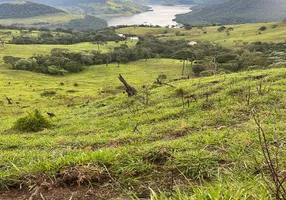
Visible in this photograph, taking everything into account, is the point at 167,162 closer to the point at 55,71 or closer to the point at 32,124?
the point at 32,124

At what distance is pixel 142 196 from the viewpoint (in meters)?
4.09

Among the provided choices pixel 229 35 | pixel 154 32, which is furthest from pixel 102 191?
pixel 154 32

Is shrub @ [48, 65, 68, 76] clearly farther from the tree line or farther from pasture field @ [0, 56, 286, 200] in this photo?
pasture field @ [0, 56, 286, 200]

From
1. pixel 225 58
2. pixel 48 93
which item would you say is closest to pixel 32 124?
pixel 48 93

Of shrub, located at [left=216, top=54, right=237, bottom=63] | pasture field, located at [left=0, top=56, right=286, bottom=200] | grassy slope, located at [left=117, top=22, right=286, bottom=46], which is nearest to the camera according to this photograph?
pasture field, located at [left=0, top=56, right=286, bottom=200]

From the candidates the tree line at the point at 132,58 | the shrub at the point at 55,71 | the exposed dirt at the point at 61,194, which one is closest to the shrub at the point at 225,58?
the tree line at the point at 132,58

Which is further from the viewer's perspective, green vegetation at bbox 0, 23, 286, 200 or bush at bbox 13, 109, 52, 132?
bush at bbox 13, 109, 52, 132

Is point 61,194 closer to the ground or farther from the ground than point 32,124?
farther from the ground

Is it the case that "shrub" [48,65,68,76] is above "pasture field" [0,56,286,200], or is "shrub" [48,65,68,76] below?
below

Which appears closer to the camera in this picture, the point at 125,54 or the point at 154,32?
the point at 125,54

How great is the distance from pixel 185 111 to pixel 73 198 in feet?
28.7

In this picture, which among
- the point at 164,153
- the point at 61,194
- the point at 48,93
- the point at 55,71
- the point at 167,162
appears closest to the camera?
the point at 61,194

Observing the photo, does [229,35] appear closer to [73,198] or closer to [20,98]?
[20,98]

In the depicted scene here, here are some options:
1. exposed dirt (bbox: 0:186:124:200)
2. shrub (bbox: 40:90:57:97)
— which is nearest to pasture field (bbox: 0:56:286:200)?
exposed dirt (bbox: 0:186:124:200)
